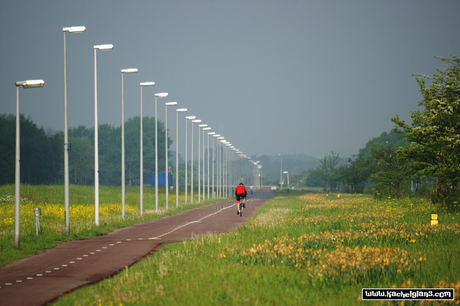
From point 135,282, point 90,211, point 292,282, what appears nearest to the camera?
point 292,282

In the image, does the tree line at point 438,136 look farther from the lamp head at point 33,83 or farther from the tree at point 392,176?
the lamp head at point 33,83

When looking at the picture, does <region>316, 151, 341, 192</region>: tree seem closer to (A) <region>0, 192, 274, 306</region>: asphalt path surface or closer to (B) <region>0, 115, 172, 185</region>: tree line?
(B) <region>0, 115, 172, 185</region>: tree line

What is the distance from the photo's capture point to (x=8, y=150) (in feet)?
273

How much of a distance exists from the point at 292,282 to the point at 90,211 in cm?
2613

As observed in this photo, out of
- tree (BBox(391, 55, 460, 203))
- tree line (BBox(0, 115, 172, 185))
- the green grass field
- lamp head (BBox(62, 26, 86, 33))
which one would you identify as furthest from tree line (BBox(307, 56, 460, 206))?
tree line (BBox(0, 115, 172, 185))

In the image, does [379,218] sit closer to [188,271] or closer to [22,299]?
[188,271]

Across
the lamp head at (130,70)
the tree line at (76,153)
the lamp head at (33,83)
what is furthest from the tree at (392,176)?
the tree line at (76,153)

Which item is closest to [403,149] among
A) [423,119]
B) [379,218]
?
[423,119]

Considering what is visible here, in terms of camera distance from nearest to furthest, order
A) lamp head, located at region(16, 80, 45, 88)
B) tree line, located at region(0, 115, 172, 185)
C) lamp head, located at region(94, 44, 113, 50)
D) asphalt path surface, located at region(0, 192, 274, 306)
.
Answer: asphalt path surface, located at region(0, 192, 274, 306) → lamp head, located at region(16, 80, 45, 88) → lamp head, located at region(94, 44, 113, 50) → tree line, located at region(0, 115, 172, 185)

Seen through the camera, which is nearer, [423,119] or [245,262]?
[245,262]

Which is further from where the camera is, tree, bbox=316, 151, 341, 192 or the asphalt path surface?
tree, bbox=316, 151, 341, 192

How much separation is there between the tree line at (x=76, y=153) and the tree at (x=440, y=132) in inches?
2732

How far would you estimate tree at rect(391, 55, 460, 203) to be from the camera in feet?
86.8

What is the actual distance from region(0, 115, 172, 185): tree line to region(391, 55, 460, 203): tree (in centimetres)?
6939
